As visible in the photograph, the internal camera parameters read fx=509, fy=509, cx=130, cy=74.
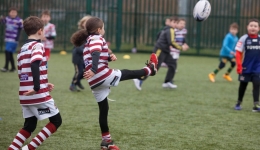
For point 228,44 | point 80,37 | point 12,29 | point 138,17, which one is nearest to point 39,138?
point 80,37

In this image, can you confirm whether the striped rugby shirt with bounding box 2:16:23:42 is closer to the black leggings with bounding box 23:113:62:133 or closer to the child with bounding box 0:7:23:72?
the child with bounding box 0:7:23:72

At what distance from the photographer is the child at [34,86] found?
531 centimetres

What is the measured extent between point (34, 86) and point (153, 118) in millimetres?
3221

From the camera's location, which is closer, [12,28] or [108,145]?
[108,145]

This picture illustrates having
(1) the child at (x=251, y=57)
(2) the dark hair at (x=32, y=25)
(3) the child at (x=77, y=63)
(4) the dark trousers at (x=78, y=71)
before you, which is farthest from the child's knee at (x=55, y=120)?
(4) the dark trousers at (x=78, y=71)

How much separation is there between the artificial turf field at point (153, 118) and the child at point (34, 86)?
567 mm

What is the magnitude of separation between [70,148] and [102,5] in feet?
47.2

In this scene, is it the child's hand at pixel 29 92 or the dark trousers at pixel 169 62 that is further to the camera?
the dark trousers at pixel 169 62

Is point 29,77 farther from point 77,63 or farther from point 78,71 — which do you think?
point 78,71

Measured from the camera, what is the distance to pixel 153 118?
26.7 ft

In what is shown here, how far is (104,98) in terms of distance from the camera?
607 cm

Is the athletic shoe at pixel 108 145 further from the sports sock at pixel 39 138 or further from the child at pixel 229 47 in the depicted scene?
the child at pixel 229 47

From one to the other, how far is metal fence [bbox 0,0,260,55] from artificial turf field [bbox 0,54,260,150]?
704 cm

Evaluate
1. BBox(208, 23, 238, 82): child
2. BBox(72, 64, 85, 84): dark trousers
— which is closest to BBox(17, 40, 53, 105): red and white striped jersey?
BBox(72, 64, 85, 84): dark trousers
